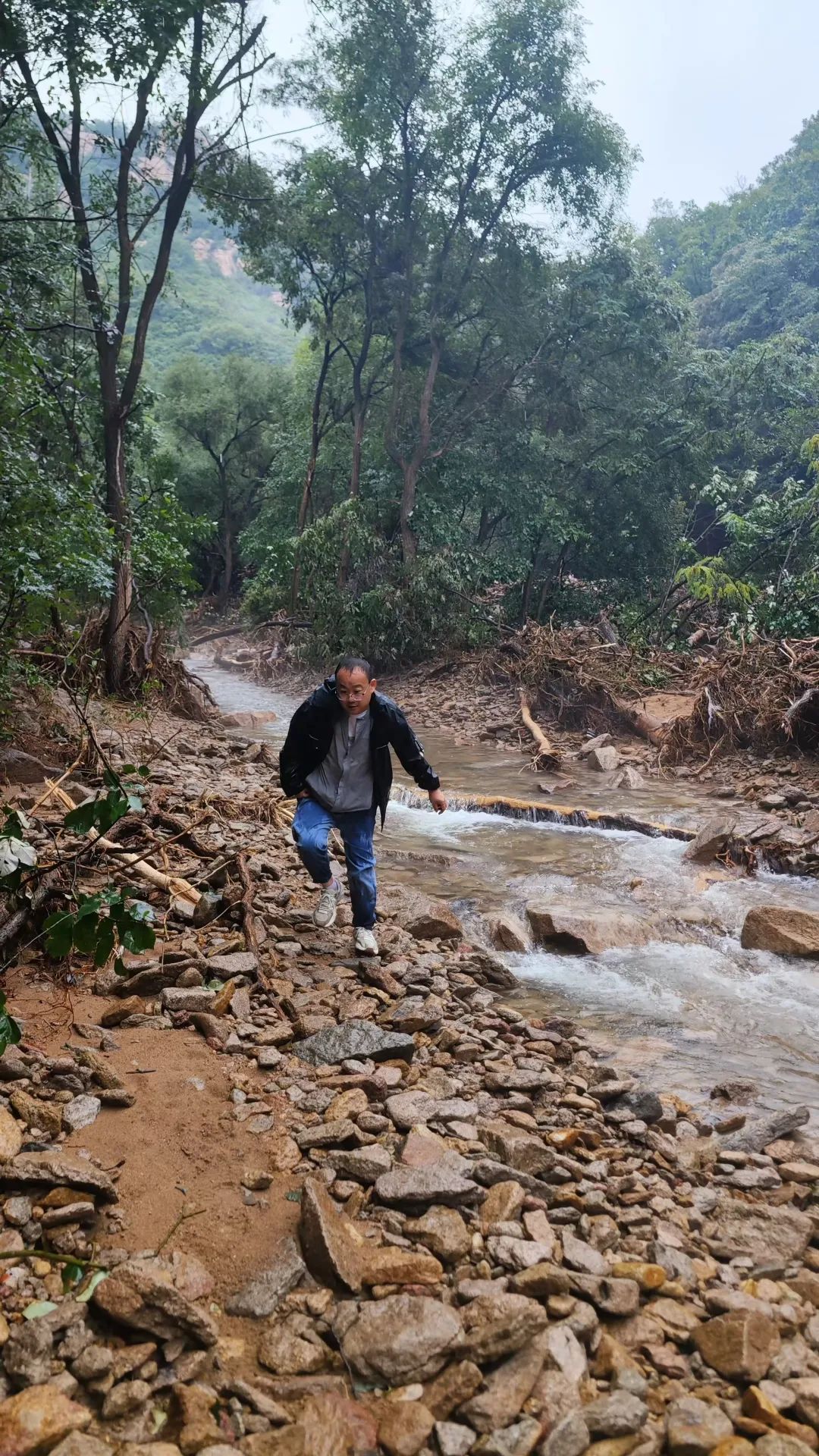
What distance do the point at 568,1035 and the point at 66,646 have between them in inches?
247

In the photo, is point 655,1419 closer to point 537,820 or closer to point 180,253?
point 537,820

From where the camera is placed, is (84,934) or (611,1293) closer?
(611,1293)

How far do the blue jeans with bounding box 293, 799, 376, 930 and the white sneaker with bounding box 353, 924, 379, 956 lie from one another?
0.06 m

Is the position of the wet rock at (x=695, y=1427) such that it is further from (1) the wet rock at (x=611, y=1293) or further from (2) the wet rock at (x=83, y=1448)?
(2) the wet rock at (x=83, y=1448)

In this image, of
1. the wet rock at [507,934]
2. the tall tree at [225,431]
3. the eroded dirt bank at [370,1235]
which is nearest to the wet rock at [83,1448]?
the eroded dirt bank at [370,1235]

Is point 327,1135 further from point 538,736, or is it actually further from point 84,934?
point 538,736

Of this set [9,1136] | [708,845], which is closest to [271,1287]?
[9,1136]

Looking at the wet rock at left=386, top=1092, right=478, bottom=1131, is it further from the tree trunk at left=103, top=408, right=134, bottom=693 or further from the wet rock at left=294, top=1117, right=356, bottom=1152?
the tree trunk at left=103, top=408, right=134, bottom=693

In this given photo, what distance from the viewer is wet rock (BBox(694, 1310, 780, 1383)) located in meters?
1.88

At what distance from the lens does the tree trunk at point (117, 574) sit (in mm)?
10203

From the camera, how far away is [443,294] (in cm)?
1920

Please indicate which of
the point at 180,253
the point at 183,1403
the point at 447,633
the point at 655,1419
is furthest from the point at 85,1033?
the point at 180,253

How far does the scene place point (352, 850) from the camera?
458 centimetres

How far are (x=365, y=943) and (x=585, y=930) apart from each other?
70.4 inches
